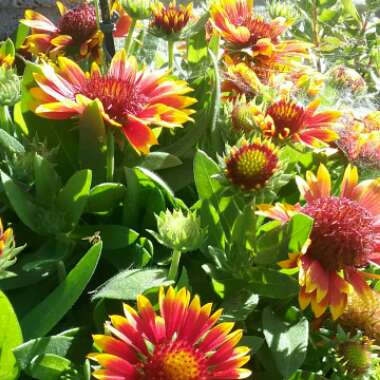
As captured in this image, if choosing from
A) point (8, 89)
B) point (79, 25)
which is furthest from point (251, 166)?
point (79, 25)

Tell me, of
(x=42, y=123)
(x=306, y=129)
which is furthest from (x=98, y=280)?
(x=306, y=129)

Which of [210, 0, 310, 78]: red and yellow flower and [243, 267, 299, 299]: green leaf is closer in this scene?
[243, 267, 299, 299]: green leaf

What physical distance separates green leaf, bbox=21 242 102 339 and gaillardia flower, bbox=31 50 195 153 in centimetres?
15

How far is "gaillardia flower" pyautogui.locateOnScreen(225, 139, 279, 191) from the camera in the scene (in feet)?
2.33

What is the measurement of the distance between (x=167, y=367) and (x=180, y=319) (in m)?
0.05

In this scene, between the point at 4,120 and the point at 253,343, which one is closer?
A: the point at 253,343

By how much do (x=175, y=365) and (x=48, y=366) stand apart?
0.43 ft

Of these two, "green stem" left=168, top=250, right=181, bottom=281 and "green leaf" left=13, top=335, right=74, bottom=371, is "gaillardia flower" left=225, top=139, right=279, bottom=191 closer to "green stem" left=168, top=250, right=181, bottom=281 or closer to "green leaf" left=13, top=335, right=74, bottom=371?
"green stem" left=168, top=250, right=181, bottom=281

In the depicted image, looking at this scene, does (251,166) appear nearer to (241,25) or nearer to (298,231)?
(298,231)

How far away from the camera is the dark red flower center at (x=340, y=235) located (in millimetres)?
702

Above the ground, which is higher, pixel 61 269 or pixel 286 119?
pixel 286 119

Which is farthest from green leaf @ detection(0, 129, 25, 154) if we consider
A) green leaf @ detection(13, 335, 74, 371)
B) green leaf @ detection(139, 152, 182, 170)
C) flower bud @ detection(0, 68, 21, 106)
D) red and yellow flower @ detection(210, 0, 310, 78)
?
red and yellow flower @ detection(210, 0, 310, 78)

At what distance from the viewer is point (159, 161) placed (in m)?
0.82

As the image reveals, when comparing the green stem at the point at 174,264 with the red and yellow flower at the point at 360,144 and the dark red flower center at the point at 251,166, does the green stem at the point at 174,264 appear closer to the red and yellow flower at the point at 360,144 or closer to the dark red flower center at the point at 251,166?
the dark red flower center at the point at 251,166
